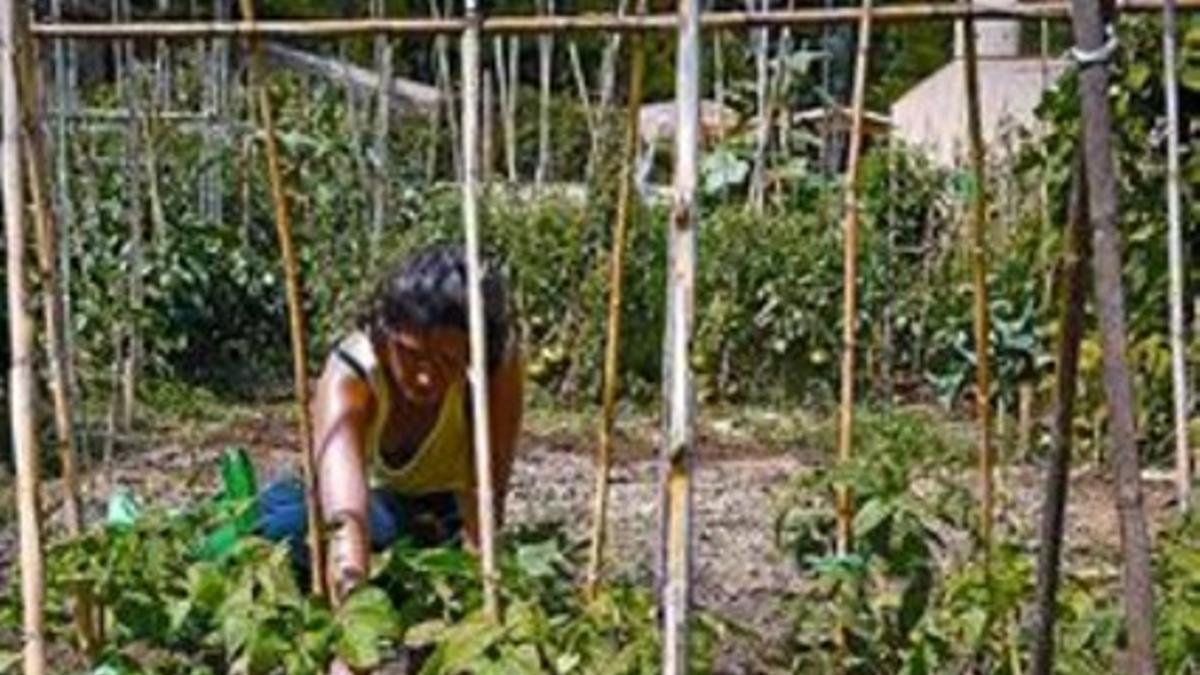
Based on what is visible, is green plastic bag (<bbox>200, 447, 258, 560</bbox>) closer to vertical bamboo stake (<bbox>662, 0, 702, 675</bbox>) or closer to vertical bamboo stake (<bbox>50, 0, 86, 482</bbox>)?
Result: vertical bamboo stake (<bbox>662, 0, 702, 675</bbox>)

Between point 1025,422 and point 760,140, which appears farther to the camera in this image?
point 760,140

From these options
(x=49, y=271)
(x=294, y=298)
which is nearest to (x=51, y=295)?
(x=49, y=271)

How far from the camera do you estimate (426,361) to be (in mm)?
3385

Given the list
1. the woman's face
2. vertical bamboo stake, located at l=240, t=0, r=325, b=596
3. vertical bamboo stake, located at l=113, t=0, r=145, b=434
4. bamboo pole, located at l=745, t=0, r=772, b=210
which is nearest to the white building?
bamboo pole, located at l=745, t=0, r=772, b=210

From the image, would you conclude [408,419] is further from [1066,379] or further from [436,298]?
[1066,379]

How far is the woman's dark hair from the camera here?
3264 mm

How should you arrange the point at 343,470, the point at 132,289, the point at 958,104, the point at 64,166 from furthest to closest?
the point at 958,104, the point at 132,289, the point at 64,166, the point at 343,470

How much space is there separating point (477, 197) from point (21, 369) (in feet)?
1.87

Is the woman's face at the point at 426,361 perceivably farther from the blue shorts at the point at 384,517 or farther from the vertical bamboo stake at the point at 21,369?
the vertical bamboo stake at the point at 21,369

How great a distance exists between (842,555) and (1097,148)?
1220mm

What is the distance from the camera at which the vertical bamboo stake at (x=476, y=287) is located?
2.69m

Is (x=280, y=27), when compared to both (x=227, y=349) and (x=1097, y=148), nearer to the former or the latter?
(x=1097, y=148)

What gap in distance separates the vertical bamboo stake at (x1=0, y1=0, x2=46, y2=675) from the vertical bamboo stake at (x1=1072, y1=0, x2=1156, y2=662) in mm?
1089

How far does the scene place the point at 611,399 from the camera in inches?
116
